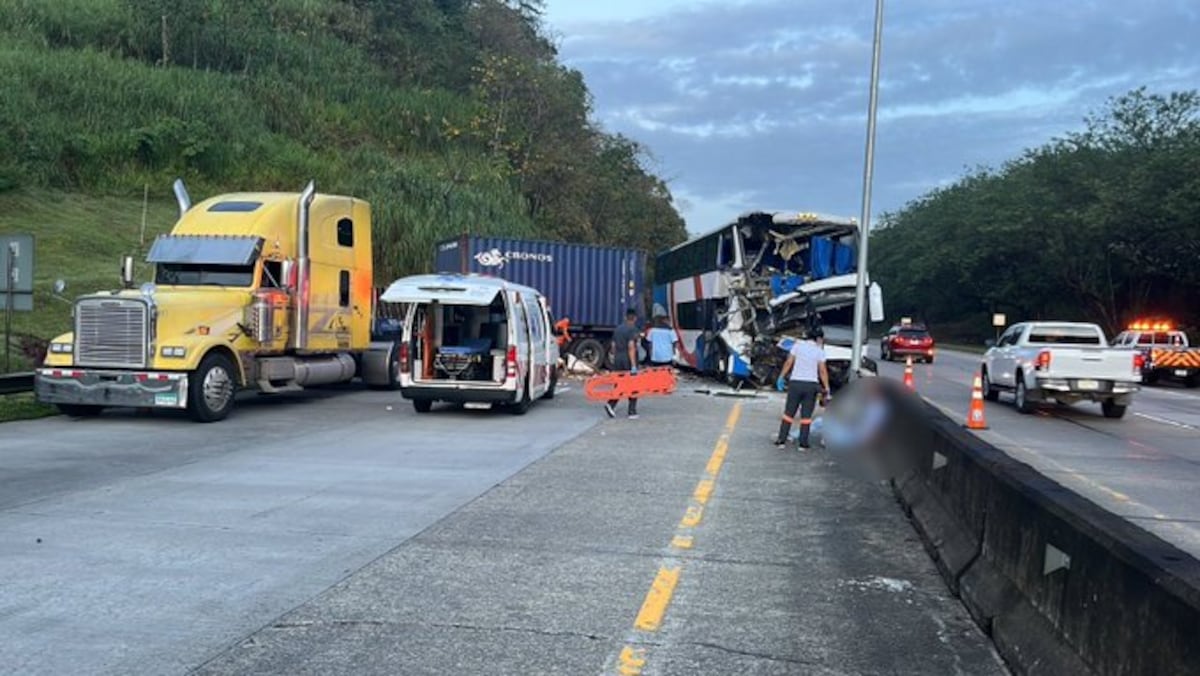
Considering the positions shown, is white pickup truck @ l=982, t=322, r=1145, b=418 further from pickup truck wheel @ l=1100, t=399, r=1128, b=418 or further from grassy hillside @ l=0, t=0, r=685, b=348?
grassy hillside @ l=0, t=0, r=685, b=348

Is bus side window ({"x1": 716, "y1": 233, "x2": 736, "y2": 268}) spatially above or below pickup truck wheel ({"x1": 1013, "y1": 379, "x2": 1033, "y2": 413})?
above

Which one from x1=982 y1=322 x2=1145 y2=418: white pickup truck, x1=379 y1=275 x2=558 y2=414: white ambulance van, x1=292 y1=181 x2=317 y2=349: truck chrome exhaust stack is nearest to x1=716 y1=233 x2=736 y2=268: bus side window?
x1=379 y1=275 x2=558 y2=414: white ambulance van

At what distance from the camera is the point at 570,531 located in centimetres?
823

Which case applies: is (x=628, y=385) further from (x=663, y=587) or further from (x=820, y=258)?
(x=663, y=587)

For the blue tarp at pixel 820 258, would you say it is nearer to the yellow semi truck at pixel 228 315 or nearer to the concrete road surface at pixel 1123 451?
the concrete road surface at pixel 1123 451

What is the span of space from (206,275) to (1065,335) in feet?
55.5

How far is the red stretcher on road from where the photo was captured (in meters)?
17.4

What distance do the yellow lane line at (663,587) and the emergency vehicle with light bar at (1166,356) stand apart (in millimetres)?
26539

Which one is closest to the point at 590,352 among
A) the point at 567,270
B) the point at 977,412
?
the point at 567,270

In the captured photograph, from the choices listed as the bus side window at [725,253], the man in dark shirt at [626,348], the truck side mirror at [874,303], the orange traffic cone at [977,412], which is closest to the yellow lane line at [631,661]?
the man in dark shirt at [626,348]

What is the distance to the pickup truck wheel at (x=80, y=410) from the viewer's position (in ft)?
49.6

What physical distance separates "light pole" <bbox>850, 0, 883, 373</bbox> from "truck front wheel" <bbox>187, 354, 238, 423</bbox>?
1172 cm

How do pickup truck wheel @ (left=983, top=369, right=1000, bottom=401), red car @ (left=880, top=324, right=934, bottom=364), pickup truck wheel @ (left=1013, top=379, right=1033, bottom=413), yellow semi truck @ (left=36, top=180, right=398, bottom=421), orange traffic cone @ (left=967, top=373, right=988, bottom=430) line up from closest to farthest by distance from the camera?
yellow semi truck @ (left=36, top=180, right=398, bottom=421)
orange traffic cone @ (left=967, top=373, right=988, bottom=430)
pickup truck wheel @ (left=1013, top=379, right=1033, bottom=413)
pickup truck wheel @ (left=983, top=369, right=1000, bottom=401)
red car @ (left=880, top=324, right=934, bottom=364)

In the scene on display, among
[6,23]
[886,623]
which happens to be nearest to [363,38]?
[6,23]
